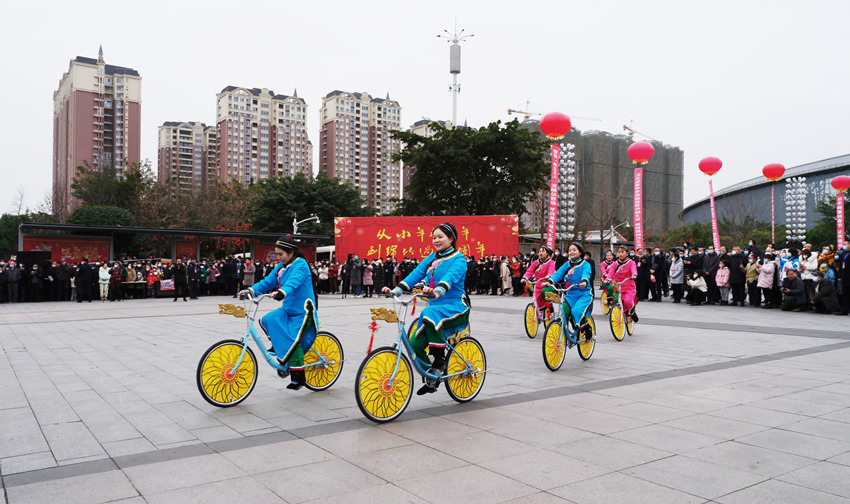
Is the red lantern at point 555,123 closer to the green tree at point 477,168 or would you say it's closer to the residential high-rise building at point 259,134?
the green tree at point 477,168

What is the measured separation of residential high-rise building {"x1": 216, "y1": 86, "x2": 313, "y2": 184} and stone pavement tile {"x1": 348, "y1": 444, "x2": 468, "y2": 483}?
254 feet

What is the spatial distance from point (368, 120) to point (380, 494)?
3459 inches

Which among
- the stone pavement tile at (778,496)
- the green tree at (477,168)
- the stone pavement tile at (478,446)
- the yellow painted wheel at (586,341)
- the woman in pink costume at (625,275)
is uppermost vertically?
the green tree at (477,168)

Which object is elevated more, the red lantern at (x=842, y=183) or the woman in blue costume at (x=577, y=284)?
the red lantern at (x=842, y=183)

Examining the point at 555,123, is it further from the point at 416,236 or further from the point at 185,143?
the point at 185,143

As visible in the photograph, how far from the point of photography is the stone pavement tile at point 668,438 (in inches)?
167

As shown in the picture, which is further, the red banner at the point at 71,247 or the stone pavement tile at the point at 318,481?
the red banner at the point at 71,247

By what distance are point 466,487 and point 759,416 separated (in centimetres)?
307

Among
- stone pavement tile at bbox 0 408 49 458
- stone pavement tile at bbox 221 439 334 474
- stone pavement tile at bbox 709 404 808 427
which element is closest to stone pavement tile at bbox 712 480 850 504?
stone pavement tile at bbox 709 404 808 427

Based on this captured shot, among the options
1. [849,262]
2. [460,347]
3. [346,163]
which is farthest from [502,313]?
[346,163]

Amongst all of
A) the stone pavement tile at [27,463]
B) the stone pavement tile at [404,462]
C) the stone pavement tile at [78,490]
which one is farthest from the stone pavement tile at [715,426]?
the stone pavement tile at [27,463]

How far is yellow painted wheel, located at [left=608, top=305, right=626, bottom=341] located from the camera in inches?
399

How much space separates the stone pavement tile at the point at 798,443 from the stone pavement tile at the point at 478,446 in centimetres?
171

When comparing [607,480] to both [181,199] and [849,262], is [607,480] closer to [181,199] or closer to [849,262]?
[849,262]
